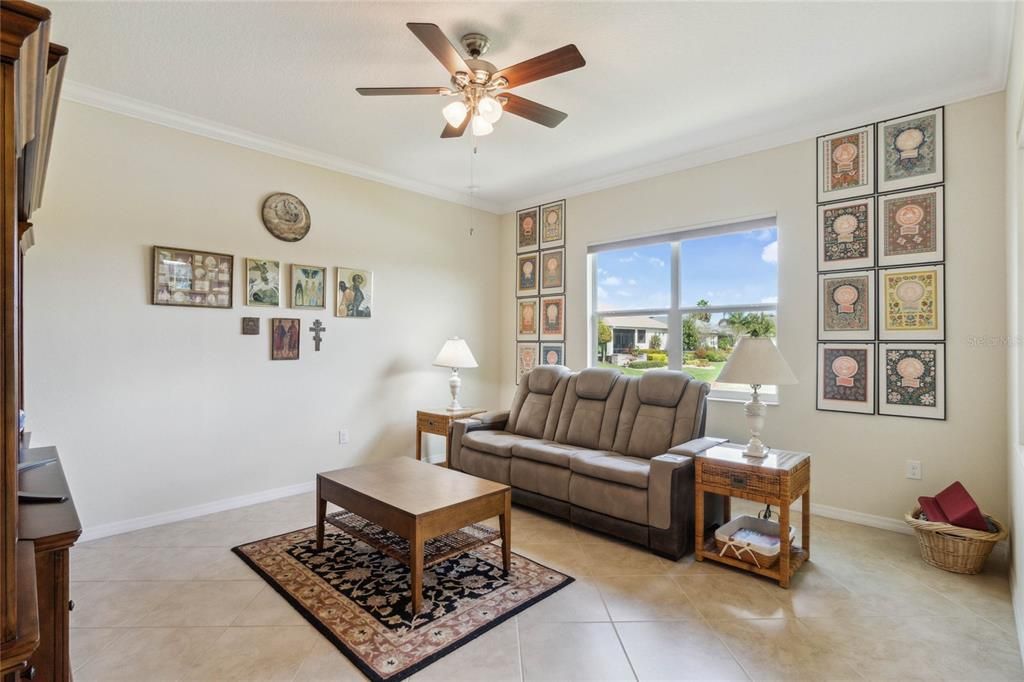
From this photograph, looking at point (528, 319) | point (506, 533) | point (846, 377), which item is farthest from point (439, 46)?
point (528, 319)

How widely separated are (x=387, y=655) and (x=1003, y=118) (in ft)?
13.5

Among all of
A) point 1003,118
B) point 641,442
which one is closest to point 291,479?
point 641,442

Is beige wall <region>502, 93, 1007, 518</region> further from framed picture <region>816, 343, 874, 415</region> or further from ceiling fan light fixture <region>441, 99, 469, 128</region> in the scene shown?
ceiling fan light fixture <region>441, 99, 469, 128</region>

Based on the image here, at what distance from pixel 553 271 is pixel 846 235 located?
249 centimetres

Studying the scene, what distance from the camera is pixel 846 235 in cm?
329

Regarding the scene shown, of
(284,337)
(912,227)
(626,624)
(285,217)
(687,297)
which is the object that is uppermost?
(285,217)

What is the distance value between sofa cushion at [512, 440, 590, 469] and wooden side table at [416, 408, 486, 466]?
0.84 m

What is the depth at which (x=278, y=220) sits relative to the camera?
379 cm

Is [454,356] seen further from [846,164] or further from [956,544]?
[956,544]

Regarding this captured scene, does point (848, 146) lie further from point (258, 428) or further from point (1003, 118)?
point (258, 428)

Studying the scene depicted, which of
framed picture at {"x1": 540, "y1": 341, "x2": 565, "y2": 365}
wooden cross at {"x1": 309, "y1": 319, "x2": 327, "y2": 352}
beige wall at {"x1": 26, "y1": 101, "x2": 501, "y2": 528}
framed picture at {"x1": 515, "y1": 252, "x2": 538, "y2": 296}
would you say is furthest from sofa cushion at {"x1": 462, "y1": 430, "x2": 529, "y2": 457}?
framed picture at {"x1": 515, "y1": 252, "x2": 538, "y2": 296}

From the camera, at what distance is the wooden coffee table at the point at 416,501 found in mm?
2178

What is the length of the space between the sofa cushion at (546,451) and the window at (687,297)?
4.02 feet

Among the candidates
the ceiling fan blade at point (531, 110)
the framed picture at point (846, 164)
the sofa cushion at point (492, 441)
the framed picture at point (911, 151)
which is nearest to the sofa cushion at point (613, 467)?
the sofa cushion at point (492, 441)
